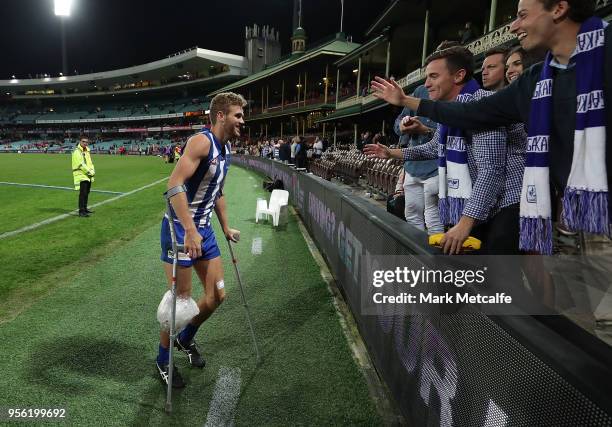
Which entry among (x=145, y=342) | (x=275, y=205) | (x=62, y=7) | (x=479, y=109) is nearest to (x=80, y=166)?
(x=275, y=205)

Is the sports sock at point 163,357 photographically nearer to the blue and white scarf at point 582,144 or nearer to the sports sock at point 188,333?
the sports sock at point 188,333

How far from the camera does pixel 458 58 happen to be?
8.56 ft

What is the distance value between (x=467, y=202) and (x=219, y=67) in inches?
3239

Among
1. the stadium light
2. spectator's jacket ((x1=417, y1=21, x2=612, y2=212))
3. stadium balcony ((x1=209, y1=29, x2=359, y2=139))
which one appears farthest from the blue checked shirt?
the stadium light

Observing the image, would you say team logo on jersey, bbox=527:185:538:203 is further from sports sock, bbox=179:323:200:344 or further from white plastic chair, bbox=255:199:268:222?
white plastic chair, bbox=255:199:268:222

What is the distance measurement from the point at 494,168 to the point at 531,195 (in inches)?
11.9

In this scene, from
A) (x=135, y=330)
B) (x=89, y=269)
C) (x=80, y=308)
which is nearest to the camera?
(x=135, y=330)

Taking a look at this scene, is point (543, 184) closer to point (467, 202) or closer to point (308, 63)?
point (467, 202)

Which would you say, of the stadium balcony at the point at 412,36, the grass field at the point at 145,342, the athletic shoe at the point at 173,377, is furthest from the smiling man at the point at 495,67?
the stadium balcony at the point at 412,36

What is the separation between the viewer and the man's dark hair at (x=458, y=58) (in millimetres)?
2598

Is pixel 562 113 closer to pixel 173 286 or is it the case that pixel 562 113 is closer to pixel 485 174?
pixel 485 174

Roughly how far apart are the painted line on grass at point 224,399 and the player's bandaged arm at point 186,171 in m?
1.24

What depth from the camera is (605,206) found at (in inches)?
68.8

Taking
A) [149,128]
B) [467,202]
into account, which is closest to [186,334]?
[467,202]
